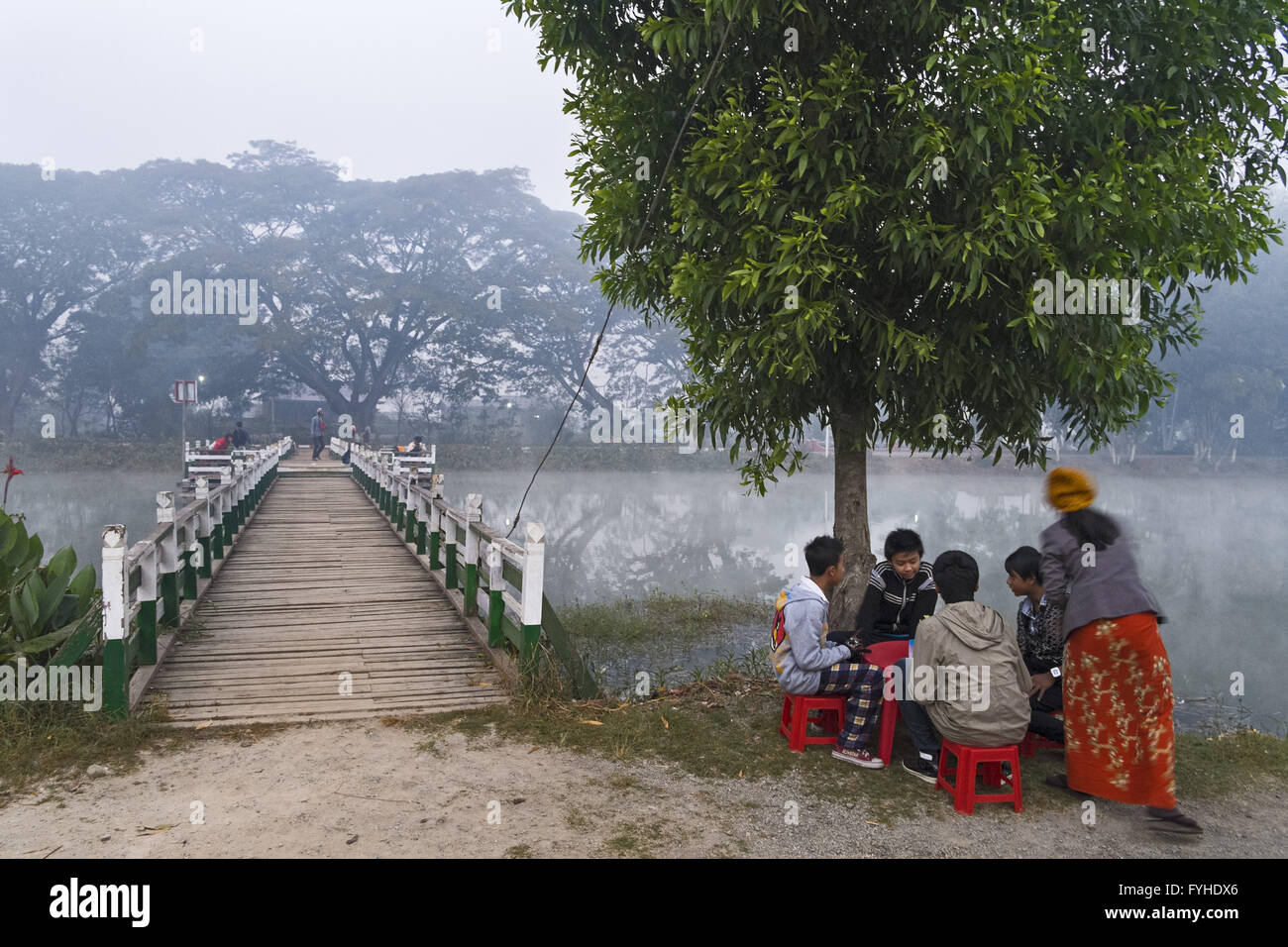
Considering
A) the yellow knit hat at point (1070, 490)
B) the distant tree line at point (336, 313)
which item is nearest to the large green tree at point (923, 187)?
the yellow knit hat at point (1070, 490)

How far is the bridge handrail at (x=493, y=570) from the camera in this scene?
6.61 m

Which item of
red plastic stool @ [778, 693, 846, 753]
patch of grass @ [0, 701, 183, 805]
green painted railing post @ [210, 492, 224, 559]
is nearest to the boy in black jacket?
red plastic stool @ [778, 693, 846, 753]

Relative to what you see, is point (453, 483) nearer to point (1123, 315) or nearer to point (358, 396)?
point (358, 396)

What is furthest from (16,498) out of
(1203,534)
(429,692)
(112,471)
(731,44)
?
(1203,534)

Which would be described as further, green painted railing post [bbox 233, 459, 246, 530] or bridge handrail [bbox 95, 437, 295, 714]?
green painted railing post [bbox 233, 459, 246, 530]

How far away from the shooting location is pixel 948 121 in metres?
5.97

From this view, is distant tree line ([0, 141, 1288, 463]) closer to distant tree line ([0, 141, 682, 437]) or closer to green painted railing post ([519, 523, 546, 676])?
distant tree line ([0, 141, 682, 437])

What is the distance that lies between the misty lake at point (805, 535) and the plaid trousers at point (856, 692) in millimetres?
1690

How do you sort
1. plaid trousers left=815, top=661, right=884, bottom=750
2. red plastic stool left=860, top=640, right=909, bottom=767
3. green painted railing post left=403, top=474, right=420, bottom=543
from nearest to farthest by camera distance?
1. plaid trousers left=815, top=661, right=884, bottom=750
2. red plastic stool left=860, top=640, right=909, bottom=767
3. green painted railing post left=403, top=474, right=420, bottom=543

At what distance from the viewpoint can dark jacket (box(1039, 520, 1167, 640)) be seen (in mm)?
4625

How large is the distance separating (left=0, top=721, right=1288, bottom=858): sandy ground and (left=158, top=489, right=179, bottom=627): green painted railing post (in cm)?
258

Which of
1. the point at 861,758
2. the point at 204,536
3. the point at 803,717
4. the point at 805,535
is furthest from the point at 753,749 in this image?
the point at 805,535

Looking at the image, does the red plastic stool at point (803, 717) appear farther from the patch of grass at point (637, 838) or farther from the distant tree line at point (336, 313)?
the distant tree line at point (336, 313)

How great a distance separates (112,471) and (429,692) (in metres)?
38.2
